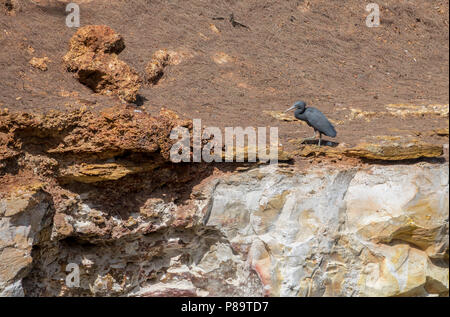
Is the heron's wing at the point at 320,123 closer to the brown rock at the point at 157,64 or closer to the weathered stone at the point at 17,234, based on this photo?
the brown rock at the point at 157,64

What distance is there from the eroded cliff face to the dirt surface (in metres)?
0.65

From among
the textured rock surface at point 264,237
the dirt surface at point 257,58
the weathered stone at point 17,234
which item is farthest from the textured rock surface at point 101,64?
the weathered stone at point 17,234

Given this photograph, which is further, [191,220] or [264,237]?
[264,237]

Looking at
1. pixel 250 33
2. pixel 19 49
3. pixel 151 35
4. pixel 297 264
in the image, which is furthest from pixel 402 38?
pixel 19 49

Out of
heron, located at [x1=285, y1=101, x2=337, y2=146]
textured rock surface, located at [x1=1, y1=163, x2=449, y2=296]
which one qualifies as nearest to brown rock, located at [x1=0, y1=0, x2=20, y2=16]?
textured rock surface, located at [x1=1, y1=163, x2=449, y2=296]

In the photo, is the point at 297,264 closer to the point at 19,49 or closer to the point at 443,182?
the point at 443,182

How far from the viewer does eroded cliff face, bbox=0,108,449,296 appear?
5.54m

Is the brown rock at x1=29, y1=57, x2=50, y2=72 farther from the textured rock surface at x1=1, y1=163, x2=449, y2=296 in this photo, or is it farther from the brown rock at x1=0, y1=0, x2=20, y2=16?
the textured rock surface at x1=1, y1=163, x2=449, y2=296

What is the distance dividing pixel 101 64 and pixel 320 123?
11.0 feet

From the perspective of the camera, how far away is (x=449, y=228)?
21.9 feet

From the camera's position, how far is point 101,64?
6.89 m

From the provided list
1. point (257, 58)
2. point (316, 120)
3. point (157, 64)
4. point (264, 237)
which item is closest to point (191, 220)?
point (264, 237)

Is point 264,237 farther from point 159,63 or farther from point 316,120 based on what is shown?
point 159,63

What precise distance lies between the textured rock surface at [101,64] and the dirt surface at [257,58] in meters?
0.20
